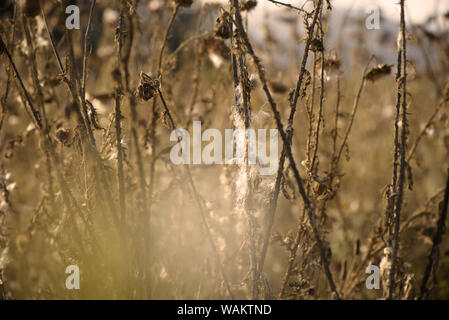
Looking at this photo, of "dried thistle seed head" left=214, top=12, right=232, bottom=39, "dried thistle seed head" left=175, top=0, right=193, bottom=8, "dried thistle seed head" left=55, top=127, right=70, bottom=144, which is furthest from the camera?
"dried thistle seed head" left=175, top=0, right=193, bottom=8

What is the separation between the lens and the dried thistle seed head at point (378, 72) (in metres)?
0.96

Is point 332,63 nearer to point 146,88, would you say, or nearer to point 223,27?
point 223,27

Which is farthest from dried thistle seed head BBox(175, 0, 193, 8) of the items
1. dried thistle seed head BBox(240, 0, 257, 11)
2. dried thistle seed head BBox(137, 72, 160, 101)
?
dried thistle seed head BBox(137, 72, 160, 101)

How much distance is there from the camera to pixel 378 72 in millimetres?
979

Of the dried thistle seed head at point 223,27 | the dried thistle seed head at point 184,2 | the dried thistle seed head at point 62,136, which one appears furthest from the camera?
the dried thistle seed head at point 184,2

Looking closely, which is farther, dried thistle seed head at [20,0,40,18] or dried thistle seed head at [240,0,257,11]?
dried thistle seed head at [240,0,257,11]

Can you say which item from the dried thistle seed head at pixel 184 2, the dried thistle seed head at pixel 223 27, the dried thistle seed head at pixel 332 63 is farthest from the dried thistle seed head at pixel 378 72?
the dried thistle seed head at pixel 184 2

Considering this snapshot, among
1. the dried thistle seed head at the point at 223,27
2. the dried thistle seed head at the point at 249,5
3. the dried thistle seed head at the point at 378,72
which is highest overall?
the dried thistle seed head at the point at 249,5

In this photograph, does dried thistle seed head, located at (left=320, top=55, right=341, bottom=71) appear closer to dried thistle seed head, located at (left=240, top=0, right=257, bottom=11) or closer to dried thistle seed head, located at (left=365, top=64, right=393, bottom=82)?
dried thistle seed head, located at (left=365, top=64, right=393, bottom=82)

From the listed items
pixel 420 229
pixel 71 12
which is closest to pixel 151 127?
pixel 71 12

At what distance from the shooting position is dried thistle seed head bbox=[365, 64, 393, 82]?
96 centimetres

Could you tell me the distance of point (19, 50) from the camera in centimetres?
119

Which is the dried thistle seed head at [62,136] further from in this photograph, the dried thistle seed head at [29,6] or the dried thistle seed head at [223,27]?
the dried thistle seed head at [223,27]
